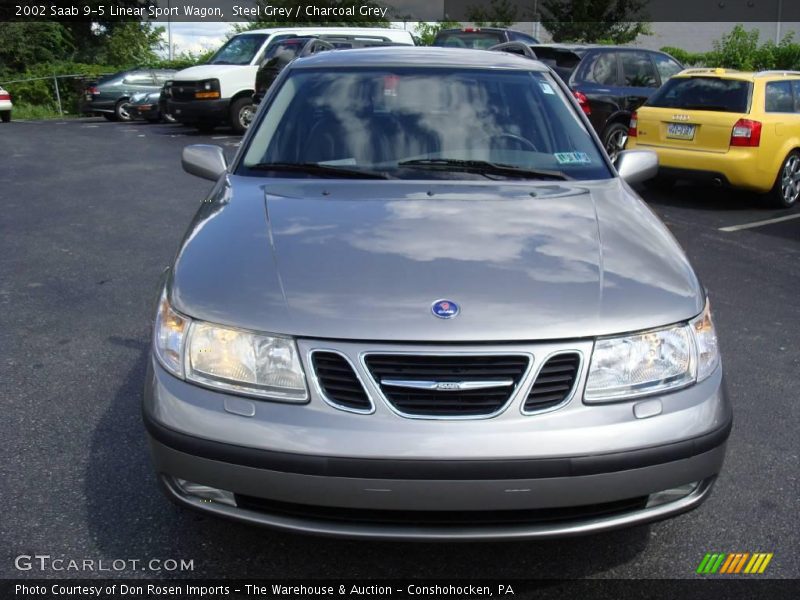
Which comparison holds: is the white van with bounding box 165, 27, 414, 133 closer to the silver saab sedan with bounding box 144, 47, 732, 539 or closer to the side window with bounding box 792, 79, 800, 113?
the side window with bounding box 792, 79, 800, 113

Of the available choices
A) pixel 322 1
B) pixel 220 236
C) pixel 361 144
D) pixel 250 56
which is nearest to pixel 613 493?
pixel 220 236

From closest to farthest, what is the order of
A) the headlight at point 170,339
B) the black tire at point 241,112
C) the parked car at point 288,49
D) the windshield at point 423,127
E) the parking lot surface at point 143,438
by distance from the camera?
the headlight at point 170,339 < the parking lot surface at point 143,438 < the windshield at point 423,127 < the parked car at point 288,49 < the black tire at point 241,112

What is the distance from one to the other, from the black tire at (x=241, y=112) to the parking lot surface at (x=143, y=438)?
885cm

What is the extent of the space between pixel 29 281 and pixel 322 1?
3145 cm

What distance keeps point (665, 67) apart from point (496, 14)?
25.6 meters

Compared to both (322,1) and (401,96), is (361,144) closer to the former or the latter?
(401,96)

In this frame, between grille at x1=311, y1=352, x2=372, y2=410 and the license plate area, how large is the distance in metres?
8.28

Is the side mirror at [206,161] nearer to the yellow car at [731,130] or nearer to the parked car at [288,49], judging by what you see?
the yellow car at [731,130]

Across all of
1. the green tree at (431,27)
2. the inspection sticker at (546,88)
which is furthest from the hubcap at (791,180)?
the green tree at (431,27)

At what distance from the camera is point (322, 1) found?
1396 inches

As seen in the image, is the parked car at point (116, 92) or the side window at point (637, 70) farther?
the parked car at point (116, 92)

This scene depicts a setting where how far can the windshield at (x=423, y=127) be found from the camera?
3.71 meters

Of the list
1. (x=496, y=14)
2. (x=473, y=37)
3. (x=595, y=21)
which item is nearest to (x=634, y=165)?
(x=473, y=37)

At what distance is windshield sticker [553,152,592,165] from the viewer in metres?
3.77
